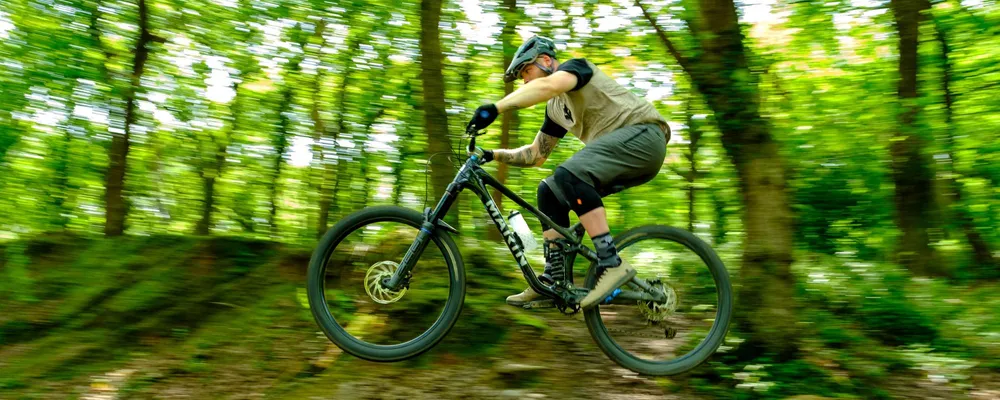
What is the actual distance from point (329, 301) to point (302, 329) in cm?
62

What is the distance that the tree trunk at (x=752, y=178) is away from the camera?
4.02m

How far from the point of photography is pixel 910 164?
5762mm

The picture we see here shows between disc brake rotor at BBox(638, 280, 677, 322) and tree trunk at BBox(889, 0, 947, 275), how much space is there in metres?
2.90

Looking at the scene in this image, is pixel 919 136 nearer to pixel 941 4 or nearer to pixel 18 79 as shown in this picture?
pixel 941 4

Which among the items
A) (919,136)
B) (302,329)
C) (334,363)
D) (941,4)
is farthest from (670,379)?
(941,4)

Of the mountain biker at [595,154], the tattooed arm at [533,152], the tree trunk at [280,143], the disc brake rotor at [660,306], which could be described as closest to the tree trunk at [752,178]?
the disc brake rotor at [660,306]

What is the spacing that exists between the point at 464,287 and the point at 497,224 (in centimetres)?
39

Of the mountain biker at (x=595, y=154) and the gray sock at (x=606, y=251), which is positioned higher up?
the mountain biker at (x=595, y=154)

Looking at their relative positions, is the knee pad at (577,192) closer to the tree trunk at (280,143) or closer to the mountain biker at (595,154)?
the mountain biker at (595,154)

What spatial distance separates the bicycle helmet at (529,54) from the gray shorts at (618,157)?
484mm

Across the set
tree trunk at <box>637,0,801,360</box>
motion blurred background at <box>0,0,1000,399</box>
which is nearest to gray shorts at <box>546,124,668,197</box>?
motion blurred background at <box>0,0,1000,399</box>

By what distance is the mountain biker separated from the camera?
3494mm

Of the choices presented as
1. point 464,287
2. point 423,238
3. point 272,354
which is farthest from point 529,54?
point 272,354

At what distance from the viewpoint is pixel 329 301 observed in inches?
146
